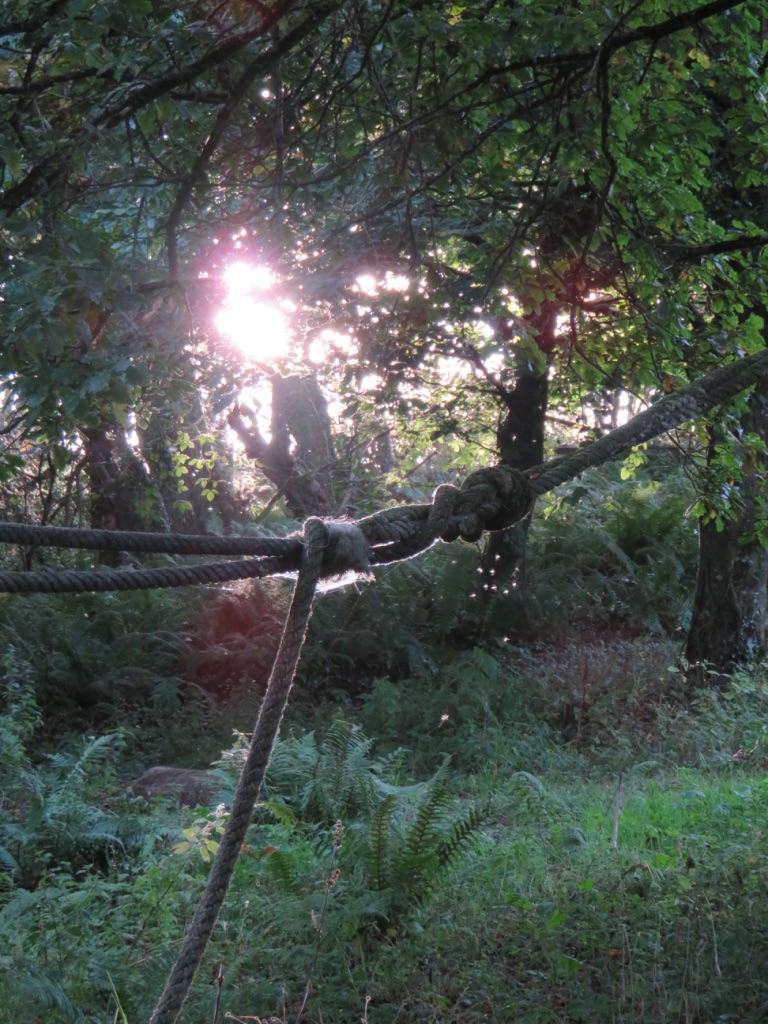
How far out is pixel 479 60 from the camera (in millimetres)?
4168

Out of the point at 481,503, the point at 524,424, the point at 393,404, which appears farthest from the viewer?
the point at 524,424

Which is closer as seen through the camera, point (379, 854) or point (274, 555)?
point (274, 555)

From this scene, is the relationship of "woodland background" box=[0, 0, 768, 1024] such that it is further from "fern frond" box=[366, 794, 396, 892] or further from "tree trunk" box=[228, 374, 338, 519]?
"tree trunk" box=[228, 374, 338, 519]

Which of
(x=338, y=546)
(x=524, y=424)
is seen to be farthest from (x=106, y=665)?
(x=338, y=546)

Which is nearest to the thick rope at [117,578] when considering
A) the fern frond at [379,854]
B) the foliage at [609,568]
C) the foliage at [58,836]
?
the fern frond at [379,854]

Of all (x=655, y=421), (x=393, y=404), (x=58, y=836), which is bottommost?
(x=58, y=836)

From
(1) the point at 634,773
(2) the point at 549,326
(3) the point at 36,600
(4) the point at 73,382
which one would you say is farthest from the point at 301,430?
(4) the point at 73,382

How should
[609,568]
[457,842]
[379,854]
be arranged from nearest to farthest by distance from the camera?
[379,854]
[457,842]
[609,568]

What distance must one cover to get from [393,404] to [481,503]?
17.6 ft

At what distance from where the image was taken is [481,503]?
2783 millimetres

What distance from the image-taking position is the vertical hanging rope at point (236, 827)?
1876 millimetres

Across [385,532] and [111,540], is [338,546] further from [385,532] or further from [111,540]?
[111,540]

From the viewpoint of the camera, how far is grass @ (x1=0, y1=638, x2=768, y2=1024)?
3.12 meters

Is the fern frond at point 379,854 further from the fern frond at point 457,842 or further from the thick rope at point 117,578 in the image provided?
the thick rope at point 117,578
